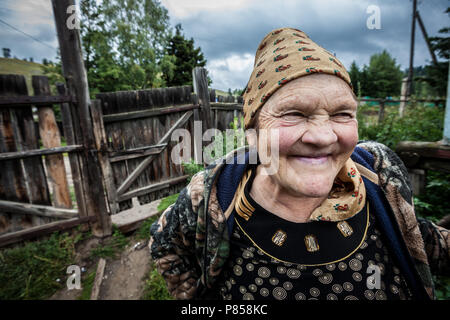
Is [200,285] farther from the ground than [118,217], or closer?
farther from the ground

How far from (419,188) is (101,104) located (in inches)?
195

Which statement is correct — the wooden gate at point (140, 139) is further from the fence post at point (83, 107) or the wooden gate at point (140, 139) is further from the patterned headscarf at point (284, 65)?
the patterned headscarf at point (284, 65)

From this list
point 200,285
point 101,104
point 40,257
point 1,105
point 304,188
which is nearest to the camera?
point 304,188

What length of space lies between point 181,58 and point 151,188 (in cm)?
1861

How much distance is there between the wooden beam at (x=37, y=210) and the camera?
293cm

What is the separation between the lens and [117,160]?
3.68m

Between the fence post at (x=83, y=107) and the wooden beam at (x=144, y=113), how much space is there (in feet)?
1.13

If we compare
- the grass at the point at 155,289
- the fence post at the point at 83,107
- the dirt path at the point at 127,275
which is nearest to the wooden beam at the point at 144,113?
the fence post at the point at 83,107

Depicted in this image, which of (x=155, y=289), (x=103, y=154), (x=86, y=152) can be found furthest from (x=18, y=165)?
(x=155, y=289)

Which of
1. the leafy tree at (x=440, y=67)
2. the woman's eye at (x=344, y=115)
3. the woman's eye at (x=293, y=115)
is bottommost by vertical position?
the woman's eye at (x=344, y=115)

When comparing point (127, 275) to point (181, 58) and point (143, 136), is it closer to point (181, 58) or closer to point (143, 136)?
point (143, 136)

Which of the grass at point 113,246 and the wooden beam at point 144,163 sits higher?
the wooden beam at point 144,163
